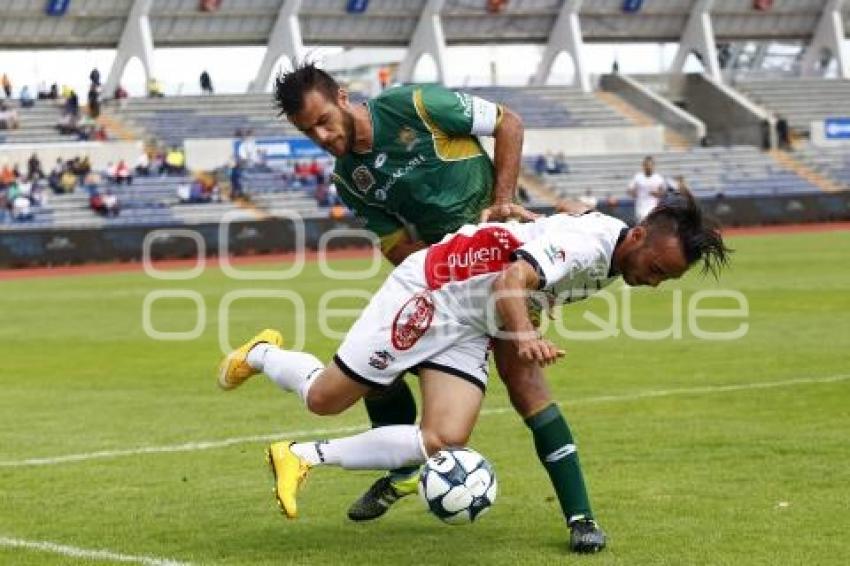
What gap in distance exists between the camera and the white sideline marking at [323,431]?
35.5 feet

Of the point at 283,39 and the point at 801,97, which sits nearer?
the point at 283,39

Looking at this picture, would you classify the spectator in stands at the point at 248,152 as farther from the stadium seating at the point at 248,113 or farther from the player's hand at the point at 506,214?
the player's hand at the point at 506,214

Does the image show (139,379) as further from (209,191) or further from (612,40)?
(612,40)

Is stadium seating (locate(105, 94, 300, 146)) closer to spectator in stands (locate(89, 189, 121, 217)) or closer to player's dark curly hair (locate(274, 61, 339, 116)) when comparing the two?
spectator in stands (locate(89, 189, 121, 217))

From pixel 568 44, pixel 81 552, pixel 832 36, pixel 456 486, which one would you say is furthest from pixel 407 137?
pixel 832 36

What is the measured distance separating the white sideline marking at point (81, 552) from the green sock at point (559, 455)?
168 centimetres

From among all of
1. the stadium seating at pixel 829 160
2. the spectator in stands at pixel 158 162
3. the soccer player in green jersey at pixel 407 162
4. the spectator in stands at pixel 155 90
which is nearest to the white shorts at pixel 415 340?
the soccer player in green jersey at pixel 407 162

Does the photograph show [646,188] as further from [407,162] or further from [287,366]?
[287,366]

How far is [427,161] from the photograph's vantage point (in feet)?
27.9

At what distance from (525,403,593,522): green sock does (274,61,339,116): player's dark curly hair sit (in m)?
1.80

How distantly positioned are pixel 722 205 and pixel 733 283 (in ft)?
72.1

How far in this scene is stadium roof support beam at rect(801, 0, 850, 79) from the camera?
75.2 m

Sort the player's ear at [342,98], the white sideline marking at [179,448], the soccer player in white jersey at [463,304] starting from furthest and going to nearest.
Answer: the white sideline marking at [179,448] < the player's ear at [342,98] < the soccer player in white jersey at [463,304]

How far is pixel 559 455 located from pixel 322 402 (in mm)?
1113
